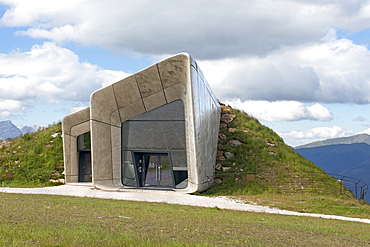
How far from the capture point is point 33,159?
27391mm

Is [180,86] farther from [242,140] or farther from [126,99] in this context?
[242,140]

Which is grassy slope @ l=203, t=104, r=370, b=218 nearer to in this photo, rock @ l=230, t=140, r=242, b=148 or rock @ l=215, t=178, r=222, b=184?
rock @ l=215, t=178, r=222, b=184

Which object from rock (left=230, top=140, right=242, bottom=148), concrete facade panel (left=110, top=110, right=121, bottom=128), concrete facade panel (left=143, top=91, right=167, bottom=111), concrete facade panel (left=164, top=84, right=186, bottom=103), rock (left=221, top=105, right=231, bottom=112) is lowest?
rock (left=230, top=140, right=242, bottom=148)

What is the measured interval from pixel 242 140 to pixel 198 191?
1099 centimetres

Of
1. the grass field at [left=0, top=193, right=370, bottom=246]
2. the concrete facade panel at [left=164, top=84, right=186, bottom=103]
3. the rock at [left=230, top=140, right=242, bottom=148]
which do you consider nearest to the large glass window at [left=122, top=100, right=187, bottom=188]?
the concrete facade panel at [left=164, top=84, right=186, bottom=103]

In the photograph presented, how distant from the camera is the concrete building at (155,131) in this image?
728 inches

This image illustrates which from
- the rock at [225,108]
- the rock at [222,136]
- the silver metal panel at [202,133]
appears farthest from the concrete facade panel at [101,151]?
the rock at [225,108]

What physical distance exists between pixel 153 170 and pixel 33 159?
12.3 meters

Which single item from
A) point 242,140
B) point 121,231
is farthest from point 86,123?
point 121,231

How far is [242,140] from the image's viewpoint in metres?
28.7

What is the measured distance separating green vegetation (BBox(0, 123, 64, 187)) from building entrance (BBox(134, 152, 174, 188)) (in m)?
6.52

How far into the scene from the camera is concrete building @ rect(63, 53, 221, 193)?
60.6ft

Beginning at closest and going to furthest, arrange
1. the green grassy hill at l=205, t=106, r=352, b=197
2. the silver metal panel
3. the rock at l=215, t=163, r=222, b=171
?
the silver metal panel, the green grassy hill at l=205, t=106, r=352, b=197, the rock at l=215, t=163, r=222, b=171

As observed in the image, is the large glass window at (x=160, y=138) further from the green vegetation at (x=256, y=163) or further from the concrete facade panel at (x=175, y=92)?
the green vegetation at (x=256, y=163)
